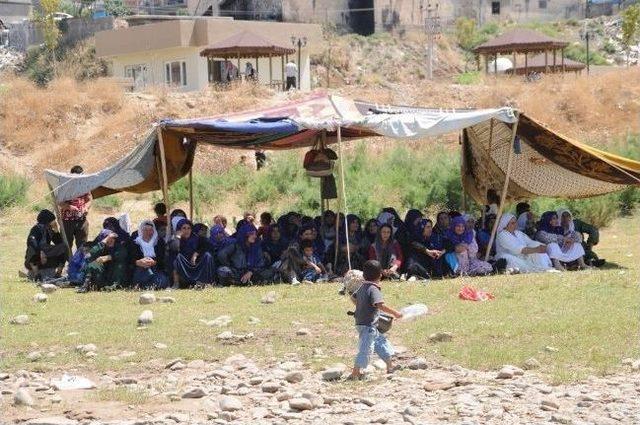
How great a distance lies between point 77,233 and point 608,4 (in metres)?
52.3

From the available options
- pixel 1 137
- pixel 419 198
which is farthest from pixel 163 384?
pixel 1 137

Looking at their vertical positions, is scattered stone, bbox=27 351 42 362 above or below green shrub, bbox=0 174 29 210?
above

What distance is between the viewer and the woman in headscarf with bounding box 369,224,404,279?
11.7 m

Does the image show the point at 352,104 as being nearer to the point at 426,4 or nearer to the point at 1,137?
the point at 1,137

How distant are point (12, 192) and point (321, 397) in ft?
55.0

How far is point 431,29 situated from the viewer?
5050cm

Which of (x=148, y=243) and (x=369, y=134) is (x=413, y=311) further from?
(x=369, y=134)

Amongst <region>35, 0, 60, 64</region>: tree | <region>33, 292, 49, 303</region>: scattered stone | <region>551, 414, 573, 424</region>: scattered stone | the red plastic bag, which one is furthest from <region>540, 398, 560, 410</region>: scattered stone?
<region>35, 0, 60, 64</region>: tree

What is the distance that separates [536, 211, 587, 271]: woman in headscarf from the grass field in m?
0.52

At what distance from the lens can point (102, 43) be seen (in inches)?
1646

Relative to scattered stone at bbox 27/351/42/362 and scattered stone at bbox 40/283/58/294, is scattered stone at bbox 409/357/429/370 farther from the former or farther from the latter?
scattered stone at bbox 40/283/58/294

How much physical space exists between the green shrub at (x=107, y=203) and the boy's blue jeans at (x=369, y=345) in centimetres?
1442

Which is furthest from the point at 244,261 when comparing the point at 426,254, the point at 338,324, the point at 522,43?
the point at 522,43

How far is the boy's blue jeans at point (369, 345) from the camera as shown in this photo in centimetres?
678
